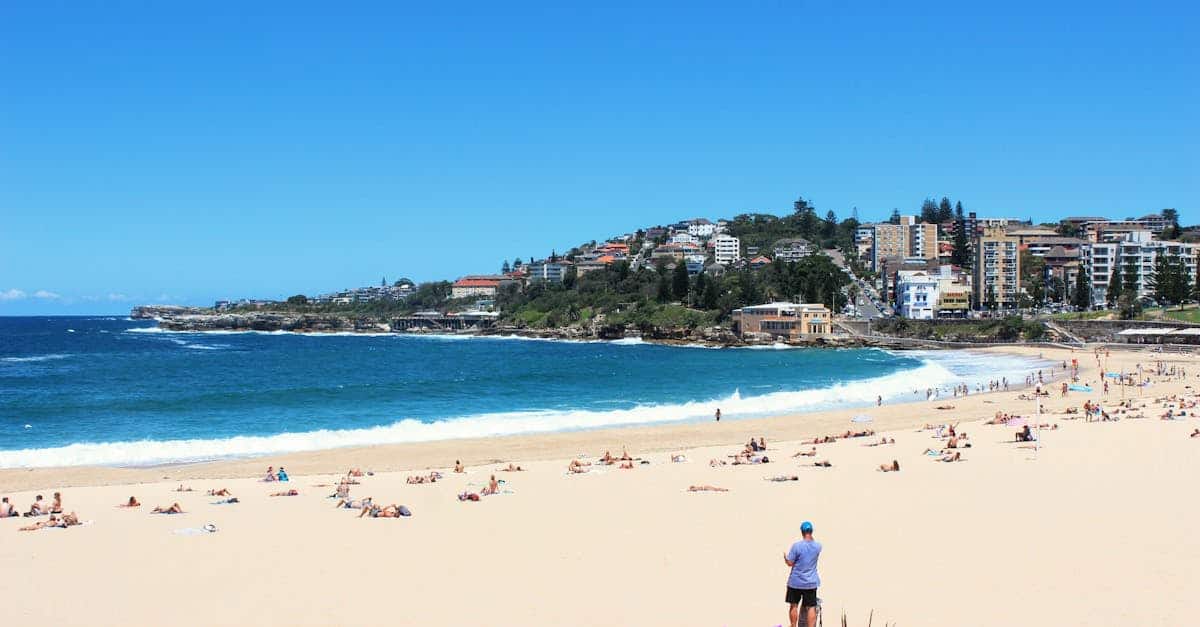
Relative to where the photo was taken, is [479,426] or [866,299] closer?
[479,426]

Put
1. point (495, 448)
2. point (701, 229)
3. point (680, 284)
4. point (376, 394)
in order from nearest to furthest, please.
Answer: point (495, 448) < point (376, 394) < point (680, 284) < point (701, 229)

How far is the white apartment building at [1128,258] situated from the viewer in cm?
8988

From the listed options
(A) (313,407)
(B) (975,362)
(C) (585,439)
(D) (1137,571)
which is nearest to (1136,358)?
(B) (975,362)

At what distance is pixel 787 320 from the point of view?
8788cm

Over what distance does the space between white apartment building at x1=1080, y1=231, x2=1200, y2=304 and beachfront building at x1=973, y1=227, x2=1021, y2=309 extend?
23.8 ft

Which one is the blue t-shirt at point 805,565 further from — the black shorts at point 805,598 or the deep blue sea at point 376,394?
the deep blue sea at point 376,394

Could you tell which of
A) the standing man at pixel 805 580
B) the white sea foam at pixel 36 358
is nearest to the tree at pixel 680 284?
the white sea foam at pixel 36 358

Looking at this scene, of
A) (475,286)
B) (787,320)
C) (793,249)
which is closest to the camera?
(787,320)

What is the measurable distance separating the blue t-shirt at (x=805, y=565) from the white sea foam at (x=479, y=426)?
741 inches

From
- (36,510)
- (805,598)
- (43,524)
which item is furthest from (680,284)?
(805,598)

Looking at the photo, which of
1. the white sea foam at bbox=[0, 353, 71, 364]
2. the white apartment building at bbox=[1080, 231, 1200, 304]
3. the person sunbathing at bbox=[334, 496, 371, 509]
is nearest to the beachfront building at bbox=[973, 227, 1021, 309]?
the white apartment building at bbox=[1080, 231, 1200, 304]

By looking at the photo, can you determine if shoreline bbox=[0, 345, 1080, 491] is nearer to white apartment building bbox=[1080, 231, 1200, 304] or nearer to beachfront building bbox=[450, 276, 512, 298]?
white apartment building bbox=[1080, 231, 1200, 304]

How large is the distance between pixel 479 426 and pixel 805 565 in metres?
21.3

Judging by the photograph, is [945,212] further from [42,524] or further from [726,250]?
[42,524]
